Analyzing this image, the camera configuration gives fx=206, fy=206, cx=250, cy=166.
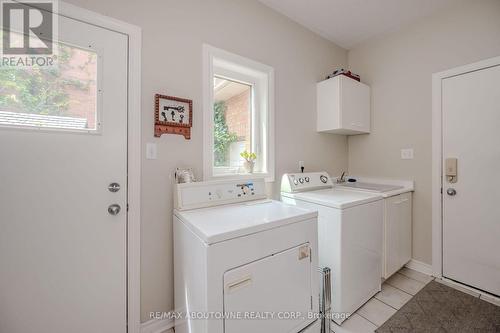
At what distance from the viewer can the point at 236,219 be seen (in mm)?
1190

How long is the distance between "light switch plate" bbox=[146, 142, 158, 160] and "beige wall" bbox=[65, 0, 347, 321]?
0.03 meters

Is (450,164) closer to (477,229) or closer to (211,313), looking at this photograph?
(477,229)

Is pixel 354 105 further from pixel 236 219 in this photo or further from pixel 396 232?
pixel 236 219

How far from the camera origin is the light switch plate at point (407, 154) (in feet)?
7.65

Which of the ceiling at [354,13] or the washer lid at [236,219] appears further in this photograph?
the ceiling at [354,13]

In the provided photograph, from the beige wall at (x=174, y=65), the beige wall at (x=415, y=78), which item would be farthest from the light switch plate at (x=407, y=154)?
the beige wall at (x=174, y=65)

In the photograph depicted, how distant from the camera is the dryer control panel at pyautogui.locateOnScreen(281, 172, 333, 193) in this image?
2037 mm

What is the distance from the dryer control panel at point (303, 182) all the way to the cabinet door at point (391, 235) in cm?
60

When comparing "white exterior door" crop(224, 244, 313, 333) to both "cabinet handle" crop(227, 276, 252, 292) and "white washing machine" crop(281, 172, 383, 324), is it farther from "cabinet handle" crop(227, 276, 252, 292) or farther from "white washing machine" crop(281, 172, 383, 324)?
"white washing machine" crop(281, 172, 383, 324)

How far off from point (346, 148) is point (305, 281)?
216cm

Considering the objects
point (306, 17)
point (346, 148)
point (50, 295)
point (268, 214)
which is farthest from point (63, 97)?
point (346, 148)

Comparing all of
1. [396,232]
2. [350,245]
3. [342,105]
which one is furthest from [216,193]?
[396,232]

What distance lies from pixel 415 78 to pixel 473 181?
1.20 metres

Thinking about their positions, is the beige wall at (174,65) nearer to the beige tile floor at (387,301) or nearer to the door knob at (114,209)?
the door knob at (114,209)
